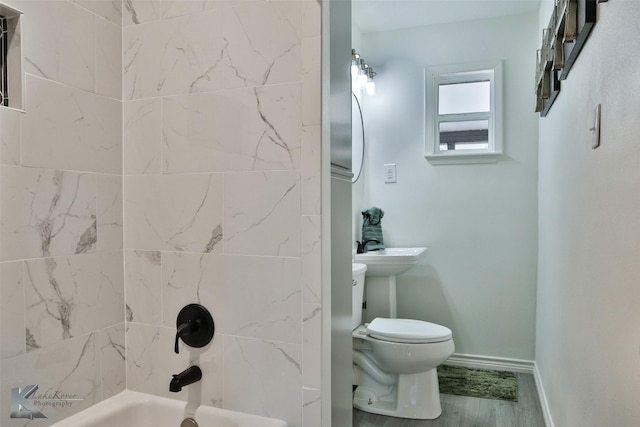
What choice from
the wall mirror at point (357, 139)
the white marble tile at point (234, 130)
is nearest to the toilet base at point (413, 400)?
the wall mirror at point (357, 139)

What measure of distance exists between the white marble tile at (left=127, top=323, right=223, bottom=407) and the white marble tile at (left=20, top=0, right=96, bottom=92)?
0.78 metres

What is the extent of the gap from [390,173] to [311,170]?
2139mm

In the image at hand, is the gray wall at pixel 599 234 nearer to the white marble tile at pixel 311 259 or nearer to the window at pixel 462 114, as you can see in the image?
the white marble tile at pixel 311 259

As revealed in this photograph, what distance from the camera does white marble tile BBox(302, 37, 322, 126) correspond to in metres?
1.19

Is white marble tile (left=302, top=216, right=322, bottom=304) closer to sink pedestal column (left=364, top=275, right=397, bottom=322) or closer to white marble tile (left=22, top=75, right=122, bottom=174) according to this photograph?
white marble tile (left=22, top=75, right=122, bottom=174)

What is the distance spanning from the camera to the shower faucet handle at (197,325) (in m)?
1.30

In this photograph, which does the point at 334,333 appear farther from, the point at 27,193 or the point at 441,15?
the point at 441,15

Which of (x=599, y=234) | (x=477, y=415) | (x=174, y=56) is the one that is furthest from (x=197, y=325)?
(x=477, y=415)

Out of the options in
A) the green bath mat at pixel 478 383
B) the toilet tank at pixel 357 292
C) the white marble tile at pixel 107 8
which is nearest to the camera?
the white marble tile at pixel 107 8

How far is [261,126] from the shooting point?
4.09 feet

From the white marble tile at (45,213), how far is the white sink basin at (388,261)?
182 centimetres

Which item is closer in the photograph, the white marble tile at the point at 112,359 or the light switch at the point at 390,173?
the white marble tile at the point at 112,359

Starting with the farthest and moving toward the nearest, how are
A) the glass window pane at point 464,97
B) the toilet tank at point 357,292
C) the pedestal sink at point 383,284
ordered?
1. the glass window pane at point 464,97
2. the pedestal sink at point 383,284
3. the toilet tank at point 357,292

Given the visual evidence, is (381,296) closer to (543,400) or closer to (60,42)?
(543,400)
